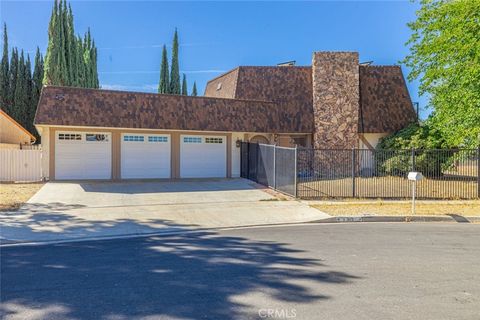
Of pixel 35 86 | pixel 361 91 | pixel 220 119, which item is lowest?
pixel 220 119

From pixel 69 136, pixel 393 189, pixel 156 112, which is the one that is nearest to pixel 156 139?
pixel 156 112

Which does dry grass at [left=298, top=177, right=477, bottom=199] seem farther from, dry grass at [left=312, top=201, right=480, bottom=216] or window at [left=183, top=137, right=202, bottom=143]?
window at [left=183, top=137, right=202, bottom=143]

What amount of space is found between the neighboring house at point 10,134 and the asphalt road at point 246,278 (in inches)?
904

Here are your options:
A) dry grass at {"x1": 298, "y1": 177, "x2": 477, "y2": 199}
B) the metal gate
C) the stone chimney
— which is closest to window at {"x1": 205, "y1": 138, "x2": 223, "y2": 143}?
the metal gate

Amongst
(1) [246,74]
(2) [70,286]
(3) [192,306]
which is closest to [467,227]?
(3) [192,306]

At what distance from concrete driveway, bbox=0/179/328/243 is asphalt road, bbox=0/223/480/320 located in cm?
126

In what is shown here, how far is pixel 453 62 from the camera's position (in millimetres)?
16094

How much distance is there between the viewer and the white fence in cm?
1947

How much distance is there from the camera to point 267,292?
4941mm

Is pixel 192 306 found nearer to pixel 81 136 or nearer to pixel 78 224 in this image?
pixel 78 224

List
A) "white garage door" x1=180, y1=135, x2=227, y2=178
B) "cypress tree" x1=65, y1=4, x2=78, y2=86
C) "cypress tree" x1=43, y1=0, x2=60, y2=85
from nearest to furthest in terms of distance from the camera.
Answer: "white garage door" x1=180, y1=135, x2=227, y2=178 < "cypress tree" x1=43, y1=0, x2=60, y2=85 < "cypress tree" x1=65, y1=4, x2=78, y2=86

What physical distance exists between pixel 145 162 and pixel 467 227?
15145 millimetres

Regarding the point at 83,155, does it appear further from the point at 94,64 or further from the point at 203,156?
the point at 94,64

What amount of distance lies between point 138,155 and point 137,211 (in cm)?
920
